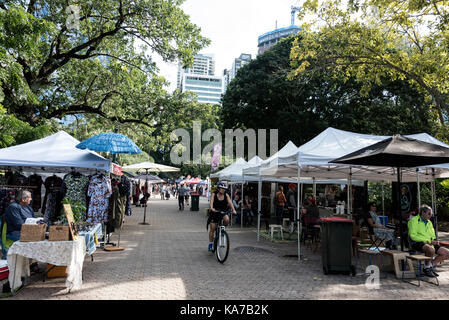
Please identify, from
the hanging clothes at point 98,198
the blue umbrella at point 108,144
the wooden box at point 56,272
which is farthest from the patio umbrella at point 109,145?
the wooden box at point 56,272

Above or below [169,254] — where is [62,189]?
above

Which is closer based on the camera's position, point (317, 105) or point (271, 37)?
point (317, 105)

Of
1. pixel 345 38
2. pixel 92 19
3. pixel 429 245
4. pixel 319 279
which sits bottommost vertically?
pixel 319 279

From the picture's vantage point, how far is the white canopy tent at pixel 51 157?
8.55 m

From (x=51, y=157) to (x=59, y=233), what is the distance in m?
4.42

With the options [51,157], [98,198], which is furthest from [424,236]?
[51,157]

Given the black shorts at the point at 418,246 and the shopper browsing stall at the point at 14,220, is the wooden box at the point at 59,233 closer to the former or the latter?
the shopper browsing stall at the point at 14,220

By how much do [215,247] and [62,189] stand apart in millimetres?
4250

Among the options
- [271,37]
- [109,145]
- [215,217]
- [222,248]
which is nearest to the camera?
[222,248]

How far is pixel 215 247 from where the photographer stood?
26.2ft

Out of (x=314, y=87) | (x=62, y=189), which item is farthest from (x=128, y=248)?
(x=314, y=87)

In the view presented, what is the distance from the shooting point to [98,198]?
866 cm

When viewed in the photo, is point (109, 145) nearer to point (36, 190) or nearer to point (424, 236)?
point (36, 190)

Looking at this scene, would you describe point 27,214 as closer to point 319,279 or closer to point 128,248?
point 128,248
